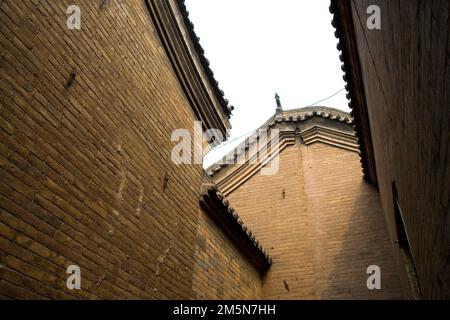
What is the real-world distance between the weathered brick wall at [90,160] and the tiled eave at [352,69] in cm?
264

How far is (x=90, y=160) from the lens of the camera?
3.61 meters

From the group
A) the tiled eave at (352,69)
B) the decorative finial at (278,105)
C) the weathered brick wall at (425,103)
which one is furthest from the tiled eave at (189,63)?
the decorative finial at (278,105)

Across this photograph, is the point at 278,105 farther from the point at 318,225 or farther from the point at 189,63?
the point at 189,63

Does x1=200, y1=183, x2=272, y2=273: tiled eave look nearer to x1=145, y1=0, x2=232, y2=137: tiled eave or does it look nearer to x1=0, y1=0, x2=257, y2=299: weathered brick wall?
x1=0, y1=0, x2=257, y2=299: weathered brick wall

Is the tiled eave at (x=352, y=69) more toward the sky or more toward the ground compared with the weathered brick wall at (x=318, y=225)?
more toward the sky

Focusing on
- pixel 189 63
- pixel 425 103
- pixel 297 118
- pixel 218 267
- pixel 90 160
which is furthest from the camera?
pixel 297 118

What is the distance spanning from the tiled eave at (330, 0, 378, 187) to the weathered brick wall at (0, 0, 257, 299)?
8.65ft

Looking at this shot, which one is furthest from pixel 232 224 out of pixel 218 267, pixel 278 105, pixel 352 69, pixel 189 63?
pixel 278 105

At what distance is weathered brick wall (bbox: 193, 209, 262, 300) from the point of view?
227 inches

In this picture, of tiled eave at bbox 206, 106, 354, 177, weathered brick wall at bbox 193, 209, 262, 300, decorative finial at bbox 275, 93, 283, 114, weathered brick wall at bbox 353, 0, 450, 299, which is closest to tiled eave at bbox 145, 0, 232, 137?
weathered brick wall at bbox 193, 209, 262, 300

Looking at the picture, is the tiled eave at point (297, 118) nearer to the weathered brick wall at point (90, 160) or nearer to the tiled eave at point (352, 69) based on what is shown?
the tiled eave at point (352, 69)

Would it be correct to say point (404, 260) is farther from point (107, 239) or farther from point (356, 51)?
point (107, 239)

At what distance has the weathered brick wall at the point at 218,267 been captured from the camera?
577 centimetres

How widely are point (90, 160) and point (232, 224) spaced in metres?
3.91
